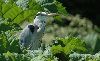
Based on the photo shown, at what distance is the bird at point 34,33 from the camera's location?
474 cm

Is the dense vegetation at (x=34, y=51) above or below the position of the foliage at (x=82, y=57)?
above

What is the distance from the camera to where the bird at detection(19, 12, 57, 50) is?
474 centimetres

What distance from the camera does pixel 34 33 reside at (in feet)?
16.5

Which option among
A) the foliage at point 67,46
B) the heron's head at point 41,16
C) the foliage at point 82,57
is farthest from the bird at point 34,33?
the foliage at point 82,57

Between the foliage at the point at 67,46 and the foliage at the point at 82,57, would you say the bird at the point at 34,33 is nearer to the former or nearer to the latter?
the foliage at the point at 67,46

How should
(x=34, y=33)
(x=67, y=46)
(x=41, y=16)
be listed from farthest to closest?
(x=41, y=16) < (x=34, y=33) < (x=67, y=46)

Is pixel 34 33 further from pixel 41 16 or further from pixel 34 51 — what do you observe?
pixel 34 51

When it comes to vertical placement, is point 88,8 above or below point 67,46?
above

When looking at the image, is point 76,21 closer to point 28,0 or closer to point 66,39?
point 28,0

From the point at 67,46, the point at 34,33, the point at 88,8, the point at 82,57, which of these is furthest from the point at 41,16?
the point at 88,8

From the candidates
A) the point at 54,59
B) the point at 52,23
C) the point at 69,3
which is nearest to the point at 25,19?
the point at 54,59

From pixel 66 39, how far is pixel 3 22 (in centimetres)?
57

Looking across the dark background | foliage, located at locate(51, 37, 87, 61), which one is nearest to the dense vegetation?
foliage, located at locate(51, 37, 87, 61)

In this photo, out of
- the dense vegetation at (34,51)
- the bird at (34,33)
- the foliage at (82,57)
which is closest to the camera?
the dense vegetation at (34,51)
